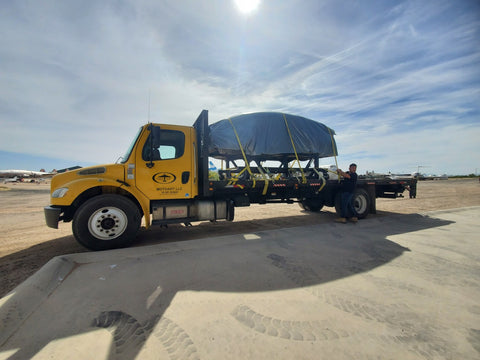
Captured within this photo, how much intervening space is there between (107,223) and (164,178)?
1411mm

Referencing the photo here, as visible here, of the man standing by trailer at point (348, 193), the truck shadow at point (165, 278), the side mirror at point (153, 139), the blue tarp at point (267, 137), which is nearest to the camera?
the truck shadow at point (165, 278)

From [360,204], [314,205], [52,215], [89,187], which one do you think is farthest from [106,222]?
[360,204]

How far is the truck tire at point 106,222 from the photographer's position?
13.1 feet

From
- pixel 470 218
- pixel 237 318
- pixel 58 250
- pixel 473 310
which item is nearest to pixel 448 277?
pixel 473 310

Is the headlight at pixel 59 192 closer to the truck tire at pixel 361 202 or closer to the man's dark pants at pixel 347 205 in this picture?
the man's dark pants at pixel 347 205

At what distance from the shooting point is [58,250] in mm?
4234

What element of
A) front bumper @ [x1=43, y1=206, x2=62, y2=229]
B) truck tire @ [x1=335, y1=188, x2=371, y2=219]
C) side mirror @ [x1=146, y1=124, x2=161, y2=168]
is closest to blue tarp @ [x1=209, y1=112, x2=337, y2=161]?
side mirror @ [x1=146, y1=124, x2=161, y2=168]

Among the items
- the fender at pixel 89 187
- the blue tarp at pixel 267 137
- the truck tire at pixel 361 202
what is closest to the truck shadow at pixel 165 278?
the fender at pixel 89 187

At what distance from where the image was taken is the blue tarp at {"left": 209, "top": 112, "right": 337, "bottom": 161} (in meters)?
5.68

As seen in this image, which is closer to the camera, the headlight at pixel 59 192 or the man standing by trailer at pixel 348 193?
the headlight at pixel 59 192

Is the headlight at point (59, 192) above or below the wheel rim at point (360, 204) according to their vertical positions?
above

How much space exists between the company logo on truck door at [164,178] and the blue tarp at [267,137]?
1375 mm

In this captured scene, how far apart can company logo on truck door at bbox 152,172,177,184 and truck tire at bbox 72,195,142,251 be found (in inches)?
28.1

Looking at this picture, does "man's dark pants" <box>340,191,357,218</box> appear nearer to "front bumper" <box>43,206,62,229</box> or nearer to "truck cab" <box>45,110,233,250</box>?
"truck cab" <box>45,110,233,250</box>
